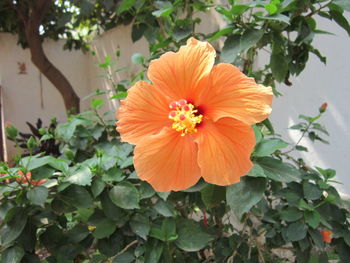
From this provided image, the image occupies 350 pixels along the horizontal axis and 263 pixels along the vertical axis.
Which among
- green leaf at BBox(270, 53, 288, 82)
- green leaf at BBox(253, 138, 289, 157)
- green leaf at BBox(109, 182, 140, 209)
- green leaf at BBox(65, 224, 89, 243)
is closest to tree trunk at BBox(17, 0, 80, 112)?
green leaf at BBox(65, 224, 89, 243)

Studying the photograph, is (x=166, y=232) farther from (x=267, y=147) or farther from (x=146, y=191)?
(x=267, y=147)

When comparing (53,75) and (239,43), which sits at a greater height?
(239,43)

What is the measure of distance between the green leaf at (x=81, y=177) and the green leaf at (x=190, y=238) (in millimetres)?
294

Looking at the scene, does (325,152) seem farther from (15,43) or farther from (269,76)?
(15,43)

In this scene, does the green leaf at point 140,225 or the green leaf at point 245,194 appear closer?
the green leaf at point 245,194

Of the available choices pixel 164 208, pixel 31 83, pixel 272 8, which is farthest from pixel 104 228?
pixel 31 83

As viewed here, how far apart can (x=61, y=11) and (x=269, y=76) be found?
309 cm

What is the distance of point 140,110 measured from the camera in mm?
565

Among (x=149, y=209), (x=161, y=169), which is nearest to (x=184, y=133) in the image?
(x=161, y=169)

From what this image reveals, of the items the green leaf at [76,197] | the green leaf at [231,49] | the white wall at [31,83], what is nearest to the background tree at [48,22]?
the white wall at [31,83]

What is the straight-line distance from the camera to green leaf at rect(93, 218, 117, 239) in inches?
32.1

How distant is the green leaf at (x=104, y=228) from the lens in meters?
0.82

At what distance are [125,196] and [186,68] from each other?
0.39 m

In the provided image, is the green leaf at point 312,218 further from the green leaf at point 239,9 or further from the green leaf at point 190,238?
the green leaf at point 239,9
